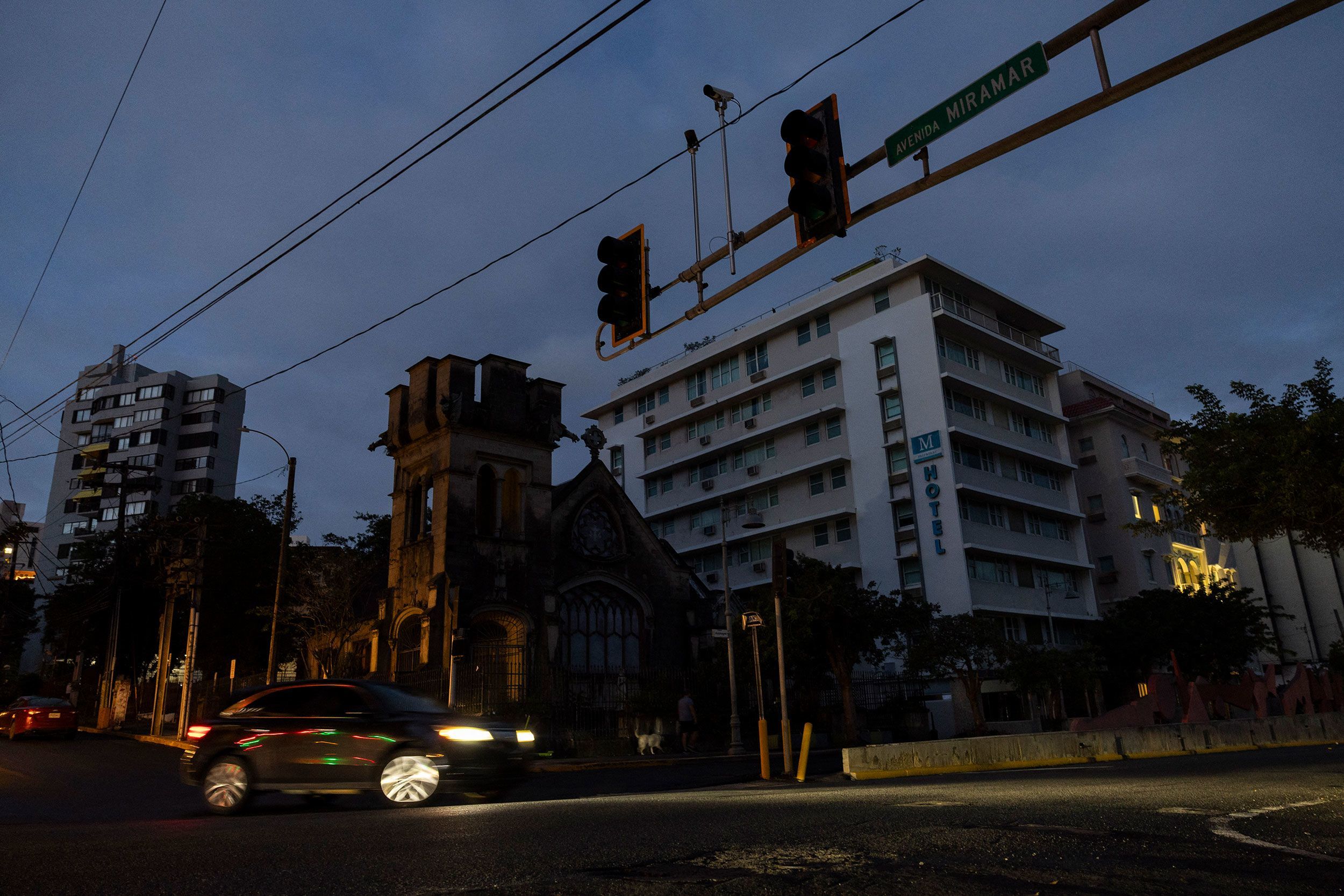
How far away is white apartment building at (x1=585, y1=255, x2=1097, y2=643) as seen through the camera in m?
46.3

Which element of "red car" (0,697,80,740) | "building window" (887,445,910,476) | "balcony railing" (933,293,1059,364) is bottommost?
"red car" (0,697,80,740)

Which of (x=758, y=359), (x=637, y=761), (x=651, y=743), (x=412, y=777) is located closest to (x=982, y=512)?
(x=758, y=359)

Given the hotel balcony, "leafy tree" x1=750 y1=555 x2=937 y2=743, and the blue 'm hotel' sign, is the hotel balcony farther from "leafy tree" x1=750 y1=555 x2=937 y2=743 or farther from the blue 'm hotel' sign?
"leafy tree" x1=750 y1=555 x2=937 y2=743

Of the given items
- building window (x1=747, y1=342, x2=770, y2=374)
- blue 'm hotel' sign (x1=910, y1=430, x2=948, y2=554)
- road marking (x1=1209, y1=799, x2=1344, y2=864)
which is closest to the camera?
road marking (x1=1209, y1=799, x2=1344, y2=864)

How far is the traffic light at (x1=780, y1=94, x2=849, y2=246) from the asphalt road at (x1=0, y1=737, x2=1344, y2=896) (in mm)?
5593

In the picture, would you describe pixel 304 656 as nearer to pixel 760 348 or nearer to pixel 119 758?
pixel 119 758

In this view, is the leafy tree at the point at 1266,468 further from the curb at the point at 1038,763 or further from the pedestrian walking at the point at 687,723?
the pedestrian walking at the point at 687,723

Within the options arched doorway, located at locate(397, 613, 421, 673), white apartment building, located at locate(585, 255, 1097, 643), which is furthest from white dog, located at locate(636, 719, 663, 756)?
white apartment building, located at locate(585, 255, 1097, 643)

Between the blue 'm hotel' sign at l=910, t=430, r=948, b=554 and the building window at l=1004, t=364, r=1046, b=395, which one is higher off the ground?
the building window at l=1004, t=364, r=1046, b=395

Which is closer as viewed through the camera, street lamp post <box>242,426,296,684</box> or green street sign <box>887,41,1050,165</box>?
green street sign <box>887,41,1050,165</box>

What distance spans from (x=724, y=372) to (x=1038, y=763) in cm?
4268

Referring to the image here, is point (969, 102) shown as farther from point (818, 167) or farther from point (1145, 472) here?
point (1145, 472)

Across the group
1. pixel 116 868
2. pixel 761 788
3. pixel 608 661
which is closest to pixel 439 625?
pixel 608 661

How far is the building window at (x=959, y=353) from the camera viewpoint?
4828 centimetres
